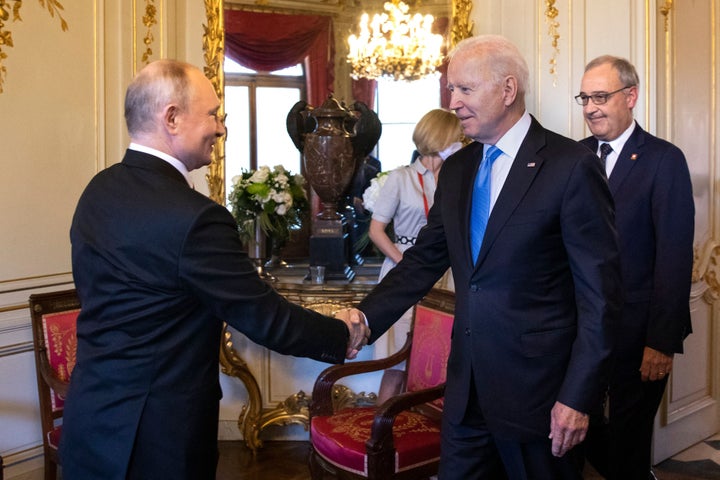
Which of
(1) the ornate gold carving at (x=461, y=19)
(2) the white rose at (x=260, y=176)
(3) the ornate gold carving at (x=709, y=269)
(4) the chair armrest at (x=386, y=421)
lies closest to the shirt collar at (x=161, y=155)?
(4) the chair armrest at (x=386, y=421)

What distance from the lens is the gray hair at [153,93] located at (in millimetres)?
2033

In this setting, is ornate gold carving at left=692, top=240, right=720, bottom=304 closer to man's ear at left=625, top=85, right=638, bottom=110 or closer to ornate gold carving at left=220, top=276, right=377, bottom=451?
man's ear at left=625, top=85, right=638, bottom=110

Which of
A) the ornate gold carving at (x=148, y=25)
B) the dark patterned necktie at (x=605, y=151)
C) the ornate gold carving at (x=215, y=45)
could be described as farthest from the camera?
the ornate gold carving at (x=215, y=45)

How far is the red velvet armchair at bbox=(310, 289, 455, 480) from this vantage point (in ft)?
10.2

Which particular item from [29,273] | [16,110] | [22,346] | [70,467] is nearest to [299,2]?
[16,110]

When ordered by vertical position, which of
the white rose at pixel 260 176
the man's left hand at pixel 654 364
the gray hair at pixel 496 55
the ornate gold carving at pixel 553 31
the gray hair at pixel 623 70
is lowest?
the man's left hand at pixel 654 364

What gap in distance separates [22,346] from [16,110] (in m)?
1.10

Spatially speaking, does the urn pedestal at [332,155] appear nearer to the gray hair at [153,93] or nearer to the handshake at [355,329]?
the handshake at [355,329]

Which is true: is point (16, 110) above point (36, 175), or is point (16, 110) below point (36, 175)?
above

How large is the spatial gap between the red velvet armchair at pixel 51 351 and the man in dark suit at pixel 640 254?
2.38 metres

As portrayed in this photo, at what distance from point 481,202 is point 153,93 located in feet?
3.25

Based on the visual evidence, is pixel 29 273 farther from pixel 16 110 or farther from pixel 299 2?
pixel 299 2

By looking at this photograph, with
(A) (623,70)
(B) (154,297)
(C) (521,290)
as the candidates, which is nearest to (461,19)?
→ (A) (623,70)

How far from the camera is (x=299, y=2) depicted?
4.64 metres
